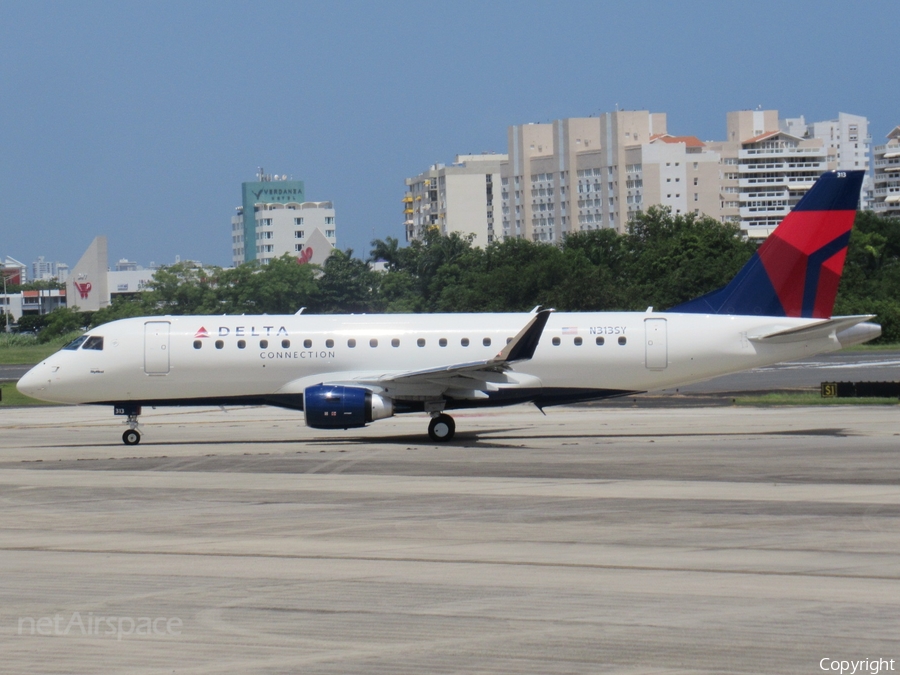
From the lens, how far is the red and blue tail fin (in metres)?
33.1

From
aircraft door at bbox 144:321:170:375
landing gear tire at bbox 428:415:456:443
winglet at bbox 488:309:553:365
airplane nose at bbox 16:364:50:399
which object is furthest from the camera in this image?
aircraft door at bbox 144:321:170:375

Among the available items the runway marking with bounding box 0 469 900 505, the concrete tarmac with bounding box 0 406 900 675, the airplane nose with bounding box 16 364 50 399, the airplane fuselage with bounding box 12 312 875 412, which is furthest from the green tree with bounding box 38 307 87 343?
the runway marking with bounding box 0 469 900 505

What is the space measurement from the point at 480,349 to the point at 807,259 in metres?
9.90

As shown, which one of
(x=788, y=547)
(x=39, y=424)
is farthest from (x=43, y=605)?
(x=39, y=424)

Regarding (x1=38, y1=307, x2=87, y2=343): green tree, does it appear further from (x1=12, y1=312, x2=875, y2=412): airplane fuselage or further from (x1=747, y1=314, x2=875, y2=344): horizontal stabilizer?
(x1=747, y1=314, x2=875, y2=344): horizontal stabilizer

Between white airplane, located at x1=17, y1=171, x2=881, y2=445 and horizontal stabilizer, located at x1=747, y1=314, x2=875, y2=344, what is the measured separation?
70mm

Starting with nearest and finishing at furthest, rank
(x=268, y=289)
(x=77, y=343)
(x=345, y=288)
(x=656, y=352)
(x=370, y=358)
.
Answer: (x=656, y=352), (x=370, y=358), (x=77, y=343), (x=268, y=289), (x=345, y=288)

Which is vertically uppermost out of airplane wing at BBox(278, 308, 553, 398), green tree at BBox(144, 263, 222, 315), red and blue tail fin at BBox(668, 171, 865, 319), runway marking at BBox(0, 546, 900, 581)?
green tree at BBox(144, 263, 222, 315)

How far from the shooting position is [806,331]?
31.6 m

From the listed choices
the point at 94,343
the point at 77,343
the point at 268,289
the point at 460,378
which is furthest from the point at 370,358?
the point at 268,289

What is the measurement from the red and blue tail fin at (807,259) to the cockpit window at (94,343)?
18.4 meters

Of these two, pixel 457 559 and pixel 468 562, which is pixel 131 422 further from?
pixel 468 562

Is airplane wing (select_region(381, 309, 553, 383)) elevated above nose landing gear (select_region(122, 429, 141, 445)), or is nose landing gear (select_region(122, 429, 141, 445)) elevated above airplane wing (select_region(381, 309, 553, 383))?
airplane wing (select_region(381, 309, 553, 383))

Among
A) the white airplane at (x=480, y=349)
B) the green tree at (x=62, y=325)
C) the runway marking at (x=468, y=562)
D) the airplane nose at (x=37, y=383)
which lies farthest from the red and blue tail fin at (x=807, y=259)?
Answer: the green tree at (x=62, y=325)
